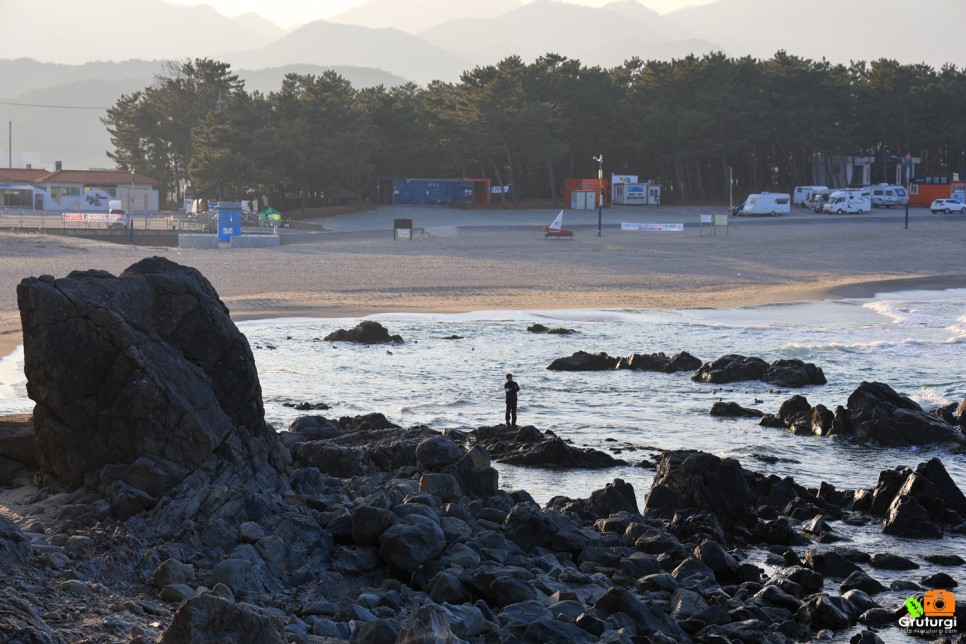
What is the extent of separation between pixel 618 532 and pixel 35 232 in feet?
161

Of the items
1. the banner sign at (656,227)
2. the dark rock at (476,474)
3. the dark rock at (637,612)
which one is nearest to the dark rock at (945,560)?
the dark rock at (637,612)

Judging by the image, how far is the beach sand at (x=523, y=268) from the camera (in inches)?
1410

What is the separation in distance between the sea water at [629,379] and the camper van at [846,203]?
140 feet

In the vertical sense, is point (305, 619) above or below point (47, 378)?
below

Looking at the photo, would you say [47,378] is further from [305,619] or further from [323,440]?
[323,440]

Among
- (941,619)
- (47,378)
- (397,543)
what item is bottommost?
(941,619)

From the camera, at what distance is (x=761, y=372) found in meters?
23.1

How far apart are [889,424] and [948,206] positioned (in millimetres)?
67225

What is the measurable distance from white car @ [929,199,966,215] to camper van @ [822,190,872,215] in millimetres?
5111

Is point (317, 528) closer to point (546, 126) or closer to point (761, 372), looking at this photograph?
point (761, 372)

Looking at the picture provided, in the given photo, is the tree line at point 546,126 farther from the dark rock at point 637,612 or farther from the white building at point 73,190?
the dark rock at point 637,612

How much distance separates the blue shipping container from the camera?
268 ft

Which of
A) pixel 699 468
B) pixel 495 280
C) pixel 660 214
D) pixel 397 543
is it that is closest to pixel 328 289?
pixel 495 280

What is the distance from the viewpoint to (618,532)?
12234 mm
